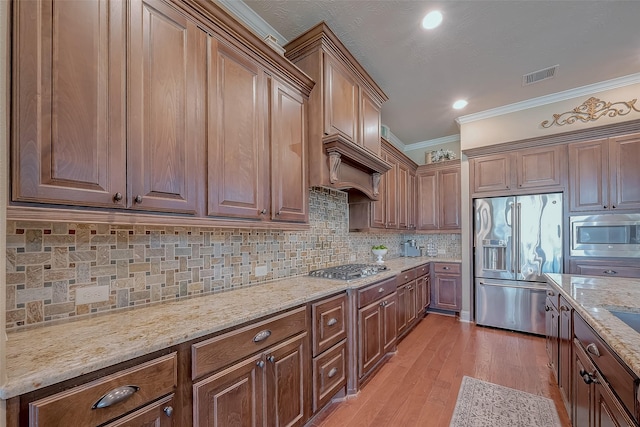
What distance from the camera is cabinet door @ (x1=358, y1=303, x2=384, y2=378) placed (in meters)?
2.22

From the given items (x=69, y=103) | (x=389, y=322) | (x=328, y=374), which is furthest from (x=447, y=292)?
(x=69, y=103)

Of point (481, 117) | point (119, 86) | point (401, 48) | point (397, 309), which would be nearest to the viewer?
point (119, 86)

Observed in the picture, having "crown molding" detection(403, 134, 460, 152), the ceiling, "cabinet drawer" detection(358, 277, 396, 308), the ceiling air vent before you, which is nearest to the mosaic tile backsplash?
"cabinet drawer" detection(358, 277, 396, 308)

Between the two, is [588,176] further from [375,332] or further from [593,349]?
[375,332]

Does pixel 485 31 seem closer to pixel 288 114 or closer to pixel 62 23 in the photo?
pixel 288 114

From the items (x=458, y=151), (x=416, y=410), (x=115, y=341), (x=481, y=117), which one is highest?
(x=481, y=117)

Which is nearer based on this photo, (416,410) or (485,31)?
(416,410)

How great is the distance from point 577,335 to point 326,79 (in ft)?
7.89

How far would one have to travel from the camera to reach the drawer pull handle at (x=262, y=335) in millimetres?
1372

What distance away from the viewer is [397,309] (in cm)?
294

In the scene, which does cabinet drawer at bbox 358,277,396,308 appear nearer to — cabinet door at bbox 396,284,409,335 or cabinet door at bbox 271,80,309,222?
cabinet door at bbox 396,284,409,335

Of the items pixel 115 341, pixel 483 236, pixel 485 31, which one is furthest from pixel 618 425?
pixel 483 236

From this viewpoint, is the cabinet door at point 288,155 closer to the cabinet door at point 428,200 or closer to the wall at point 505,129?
the wall at point 505,129

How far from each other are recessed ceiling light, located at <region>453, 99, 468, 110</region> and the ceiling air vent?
0.64m
